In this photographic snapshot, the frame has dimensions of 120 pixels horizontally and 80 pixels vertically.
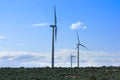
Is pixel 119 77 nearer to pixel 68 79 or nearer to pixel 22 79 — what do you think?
pixel 68 79

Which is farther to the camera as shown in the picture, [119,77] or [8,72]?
[8,72]

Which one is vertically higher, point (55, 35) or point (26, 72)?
point (55, 35)

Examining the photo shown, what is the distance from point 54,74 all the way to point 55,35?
25080 millimetres

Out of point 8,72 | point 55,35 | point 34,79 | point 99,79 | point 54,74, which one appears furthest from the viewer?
point 55,35

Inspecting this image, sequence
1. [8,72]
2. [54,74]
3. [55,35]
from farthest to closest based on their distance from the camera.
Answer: [55,35]
[8,72]
[54,74]

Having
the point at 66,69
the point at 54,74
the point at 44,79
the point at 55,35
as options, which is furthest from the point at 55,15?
the point at 44,79

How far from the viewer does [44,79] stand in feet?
153

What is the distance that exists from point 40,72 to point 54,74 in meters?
3.64

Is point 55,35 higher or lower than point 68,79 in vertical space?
higher

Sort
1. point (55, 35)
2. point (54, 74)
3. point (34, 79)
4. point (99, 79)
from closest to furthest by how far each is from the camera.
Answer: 1. point (99, 79)
2. point (34, 79)
3. point (54, 74)
4. point (55, 35)

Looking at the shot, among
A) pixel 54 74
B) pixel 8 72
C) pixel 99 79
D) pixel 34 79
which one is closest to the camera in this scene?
pixel 99 79

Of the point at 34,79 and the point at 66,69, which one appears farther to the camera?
the point at 66,69

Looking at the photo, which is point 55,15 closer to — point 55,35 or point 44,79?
point 55,35

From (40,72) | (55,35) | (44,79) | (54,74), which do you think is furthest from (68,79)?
(55,35)
